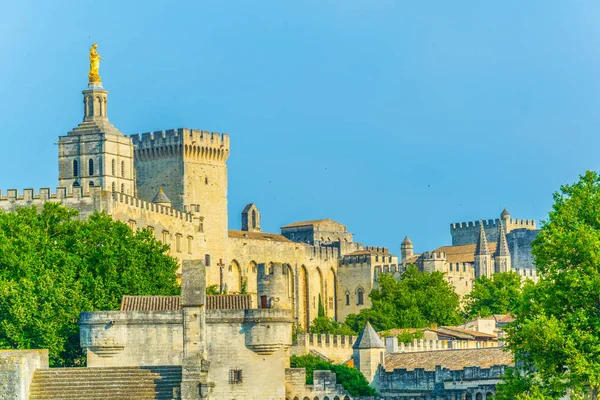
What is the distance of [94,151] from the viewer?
4663 inches

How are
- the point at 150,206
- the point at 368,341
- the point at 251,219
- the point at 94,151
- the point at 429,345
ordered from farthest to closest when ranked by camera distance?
the point at 251,219 < the point at 94,151 < the point at 150,206 < the point at 429,345 < the point at 368,341

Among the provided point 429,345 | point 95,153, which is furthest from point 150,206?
point 429,345

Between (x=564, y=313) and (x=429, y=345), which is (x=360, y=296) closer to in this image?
(x=429, y=345)

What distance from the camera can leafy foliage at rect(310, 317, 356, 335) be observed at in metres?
129

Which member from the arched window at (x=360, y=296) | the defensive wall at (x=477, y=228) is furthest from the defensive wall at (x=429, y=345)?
the defensive wall at (x=477, y=228)

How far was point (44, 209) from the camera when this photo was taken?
332 ft

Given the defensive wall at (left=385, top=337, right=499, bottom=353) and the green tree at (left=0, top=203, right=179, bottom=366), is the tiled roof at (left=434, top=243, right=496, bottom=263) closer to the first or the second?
the defensive wall at (left=385, top=337, right=499, bottom=353)

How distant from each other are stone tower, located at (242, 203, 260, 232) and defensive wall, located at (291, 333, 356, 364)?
4751 centimetres

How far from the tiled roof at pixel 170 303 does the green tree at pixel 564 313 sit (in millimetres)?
20045

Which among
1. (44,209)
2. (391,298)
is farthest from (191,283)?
(391,298)

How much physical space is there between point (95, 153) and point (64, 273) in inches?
1244

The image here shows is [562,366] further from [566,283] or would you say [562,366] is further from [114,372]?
Result: [114,372]

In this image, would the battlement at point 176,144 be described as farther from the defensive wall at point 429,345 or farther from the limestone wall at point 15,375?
the limestone wall at point 15,375

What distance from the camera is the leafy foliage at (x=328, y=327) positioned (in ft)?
424
